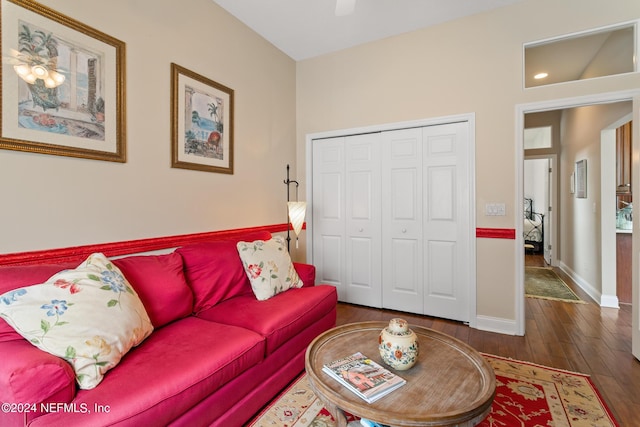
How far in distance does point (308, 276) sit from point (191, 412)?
145 cm

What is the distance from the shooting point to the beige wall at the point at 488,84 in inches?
100

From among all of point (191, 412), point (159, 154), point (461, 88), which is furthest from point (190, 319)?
point (461, 88)

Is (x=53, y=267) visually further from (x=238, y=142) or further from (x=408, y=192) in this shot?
(x=408, y=192)

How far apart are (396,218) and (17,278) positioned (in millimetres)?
2919

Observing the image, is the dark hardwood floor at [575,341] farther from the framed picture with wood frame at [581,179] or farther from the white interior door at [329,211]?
the framed picture with wood frame at [581,179]

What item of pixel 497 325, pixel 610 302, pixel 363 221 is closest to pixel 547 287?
pixel 610 302

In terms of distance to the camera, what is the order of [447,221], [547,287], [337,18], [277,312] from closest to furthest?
[277,312], [337,18], [447,221], [547,287]

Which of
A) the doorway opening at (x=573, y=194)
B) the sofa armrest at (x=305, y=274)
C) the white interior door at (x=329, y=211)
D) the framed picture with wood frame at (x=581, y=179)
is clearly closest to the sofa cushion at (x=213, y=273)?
the sofa armrest at (x=305, y=274)

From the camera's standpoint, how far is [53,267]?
1.49 meters

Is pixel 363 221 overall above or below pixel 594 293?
above

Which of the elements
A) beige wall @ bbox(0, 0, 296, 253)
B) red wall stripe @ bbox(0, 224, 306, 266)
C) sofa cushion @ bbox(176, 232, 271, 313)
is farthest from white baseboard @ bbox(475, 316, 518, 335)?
red wall stripe @ bbox(0, 224, 306, 266)

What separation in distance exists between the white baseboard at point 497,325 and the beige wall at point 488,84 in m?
0.04

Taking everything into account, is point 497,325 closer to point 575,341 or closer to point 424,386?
point 575,341

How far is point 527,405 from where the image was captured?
172 centimetres
